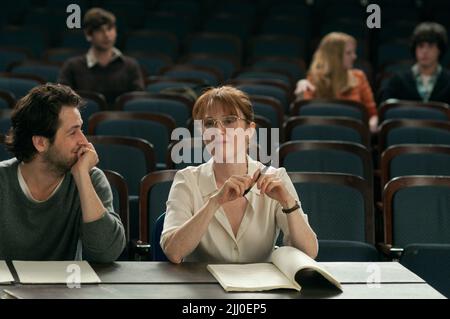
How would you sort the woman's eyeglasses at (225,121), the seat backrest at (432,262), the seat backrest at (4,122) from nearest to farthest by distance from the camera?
the woman's eyeglasses at (225,121), the seat backrest at (432,262), the seat backrest at (4,122)

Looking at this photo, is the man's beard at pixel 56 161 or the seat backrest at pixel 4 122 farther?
the seat backrest at pixel 4 122

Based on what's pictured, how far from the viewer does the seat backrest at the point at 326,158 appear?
14.4 feet

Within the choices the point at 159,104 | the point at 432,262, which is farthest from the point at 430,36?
the point at 432,262

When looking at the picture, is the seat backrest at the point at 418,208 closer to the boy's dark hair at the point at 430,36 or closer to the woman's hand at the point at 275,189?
the woman's hand at the point at 275,189

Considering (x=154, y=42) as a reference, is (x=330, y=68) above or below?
below

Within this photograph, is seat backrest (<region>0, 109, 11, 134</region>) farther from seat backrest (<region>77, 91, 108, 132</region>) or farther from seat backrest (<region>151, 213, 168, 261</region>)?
seat backrest (<region>151, 213, 168, 261</region>)

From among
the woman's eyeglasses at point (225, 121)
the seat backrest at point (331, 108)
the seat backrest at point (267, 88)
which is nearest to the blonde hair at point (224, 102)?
the woman's eyeglasses at point (225, 121)

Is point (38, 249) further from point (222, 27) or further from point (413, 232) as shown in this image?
point (222, 27)

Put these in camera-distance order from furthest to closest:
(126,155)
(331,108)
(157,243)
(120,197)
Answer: (331,108) < (126,155) < (120,197) < (157,243)

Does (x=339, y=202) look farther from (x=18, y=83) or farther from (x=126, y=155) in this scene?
(x=18, y=83)

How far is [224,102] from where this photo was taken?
295 cm

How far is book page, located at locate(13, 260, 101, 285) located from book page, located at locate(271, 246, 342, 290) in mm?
483

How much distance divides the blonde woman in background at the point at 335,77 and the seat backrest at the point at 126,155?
6.23 ft

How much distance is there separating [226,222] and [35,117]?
25.6 inches
